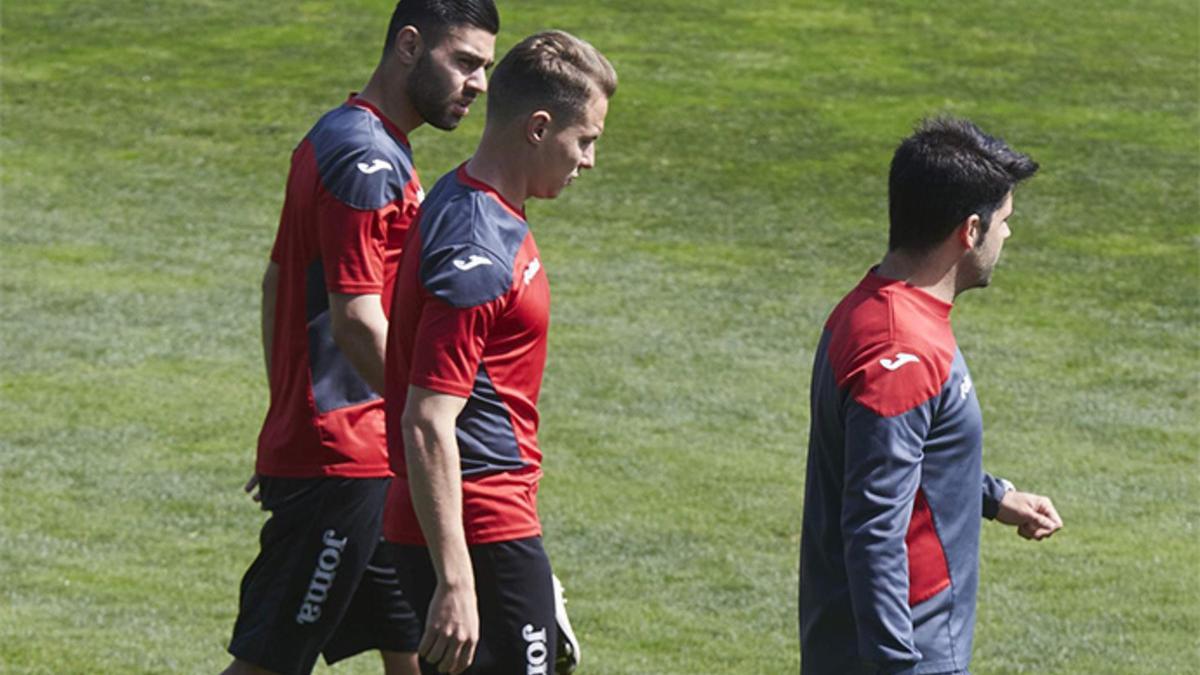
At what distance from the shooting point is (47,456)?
1155cm

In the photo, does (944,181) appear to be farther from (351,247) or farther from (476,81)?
(351,247)

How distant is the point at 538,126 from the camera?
15.5 feet

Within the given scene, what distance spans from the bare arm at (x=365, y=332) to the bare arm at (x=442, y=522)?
1000 mm

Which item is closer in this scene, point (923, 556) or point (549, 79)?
point (923, 556)

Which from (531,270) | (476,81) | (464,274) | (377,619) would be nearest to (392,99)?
(476,81)

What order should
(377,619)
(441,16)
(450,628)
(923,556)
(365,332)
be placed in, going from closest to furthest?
(923,556) → (450,628) → (365,332) → (441,16) → (377,619)

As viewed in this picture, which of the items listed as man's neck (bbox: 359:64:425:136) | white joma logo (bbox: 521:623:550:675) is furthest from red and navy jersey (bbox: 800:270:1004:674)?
man's neck (bbox: 359:64:425:136)

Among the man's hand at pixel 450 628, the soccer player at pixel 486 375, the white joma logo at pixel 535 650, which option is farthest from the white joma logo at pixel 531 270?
the white joma logo at pixel 535 650

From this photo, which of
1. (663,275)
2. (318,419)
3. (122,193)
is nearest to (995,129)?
(663,275)

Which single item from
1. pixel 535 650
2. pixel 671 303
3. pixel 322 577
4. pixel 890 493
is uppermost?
pixel 890 493

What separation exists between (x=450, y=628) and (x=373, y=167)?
1597 millimetres

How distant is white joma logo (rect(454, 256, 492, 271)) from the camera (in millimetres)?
4547

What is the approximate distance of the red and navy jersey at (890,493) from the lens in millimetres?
4141

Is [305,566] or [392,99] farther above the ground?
[392,99]
